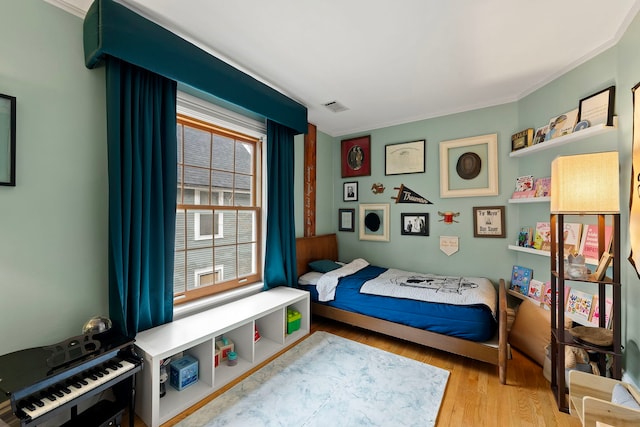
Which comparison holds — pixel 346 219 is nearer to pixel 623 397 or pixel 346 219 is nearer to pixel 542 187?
pixel 542 187

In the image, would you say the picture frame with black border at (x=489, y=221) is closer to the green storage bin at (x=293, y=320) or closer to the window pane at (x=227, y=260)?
the green storage bin at (x=293, y=320)

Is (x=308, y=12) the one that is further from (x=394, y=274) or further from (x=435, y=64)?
(x=394, y=274)

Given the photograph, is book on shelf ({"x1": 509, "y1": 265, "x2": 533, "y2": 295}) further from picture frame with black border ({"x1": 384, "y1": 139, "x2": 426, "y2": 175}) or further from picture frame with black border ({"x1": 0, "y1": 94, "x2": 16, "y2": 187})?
picture frame with black border ({"x1": 0, "y1": 94, "x2": 16, "y2": 187})

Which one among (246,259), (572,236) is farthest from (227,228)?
(572,236)

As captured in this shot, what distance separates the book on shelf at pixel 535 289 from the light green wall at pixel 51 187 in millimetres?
3638

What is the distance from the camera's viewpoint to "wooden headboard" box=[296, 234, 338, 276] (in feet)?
10.6

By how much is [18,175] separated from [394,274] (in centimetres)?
320

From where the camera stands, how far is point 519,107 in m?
2.78

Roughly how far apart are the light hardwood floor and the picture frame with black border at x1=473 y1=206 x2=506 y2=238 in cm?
121

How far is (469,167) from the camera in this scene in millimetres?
3049

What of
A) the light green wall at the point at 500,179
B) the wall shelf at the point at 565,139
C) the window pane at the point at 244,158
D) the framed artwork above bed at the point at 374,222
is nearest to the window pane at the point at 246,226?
the window pane at the point at 244,158

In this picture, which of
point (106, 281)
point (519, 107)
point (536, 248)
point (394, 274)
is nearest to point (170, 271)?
point (106, 281)

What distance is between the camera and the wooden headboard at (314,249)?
324 centimetres

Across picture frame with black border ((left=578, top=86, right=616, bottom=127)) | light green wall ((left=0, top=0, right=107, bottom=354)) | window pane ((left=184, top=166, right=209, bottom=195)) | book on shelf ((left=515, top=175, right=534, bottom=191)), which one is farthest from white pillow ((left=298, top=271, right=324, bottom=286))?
picture frame with black border ((left=578, top=86, right=616, bottom=127))
